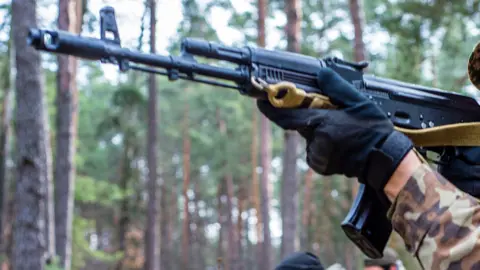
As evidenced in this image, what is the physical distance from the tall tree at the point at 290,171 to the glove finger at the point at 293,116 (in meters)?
10.2

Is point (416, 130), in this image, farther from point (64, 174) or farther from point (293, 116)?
point (64, 174)

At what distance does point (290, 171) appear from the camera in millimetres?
13031

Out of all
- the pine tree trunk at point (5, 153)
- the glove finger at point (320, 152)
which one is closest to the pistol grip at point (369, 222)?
the glove finger at point (320, 152)

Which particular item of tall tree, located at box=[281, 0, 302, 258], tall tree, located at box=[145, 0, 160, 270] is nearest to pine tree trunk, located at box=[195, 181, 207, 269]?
tall tree, located at box=[145, 0, 160, 270]

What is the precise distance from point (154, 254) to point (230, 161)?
43.2ft

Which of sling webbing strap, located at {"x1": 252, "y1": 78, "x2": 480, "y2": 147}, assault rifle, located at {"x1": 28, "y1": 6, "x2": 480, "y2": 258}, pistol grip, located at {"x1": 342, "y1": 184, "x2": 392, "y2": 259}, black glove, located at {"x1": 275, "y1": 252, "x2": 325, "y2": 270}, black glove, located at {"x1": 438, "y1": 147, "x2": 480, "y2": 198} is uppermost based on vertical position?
assault rifle, located at {"x1": 28, "y1": 6, "x2": 480, "y2": 258}

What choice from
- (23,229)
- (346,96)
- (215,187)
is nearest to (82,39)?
(346,96)

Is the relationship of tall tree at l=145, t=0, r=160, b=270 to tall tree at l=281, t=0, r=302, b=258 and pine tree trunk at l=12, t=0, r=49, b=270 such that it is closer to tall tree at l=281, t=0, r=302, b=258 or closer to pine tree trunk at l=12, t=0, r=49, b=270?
tall tree at l=281, t=0, r=302, b=258

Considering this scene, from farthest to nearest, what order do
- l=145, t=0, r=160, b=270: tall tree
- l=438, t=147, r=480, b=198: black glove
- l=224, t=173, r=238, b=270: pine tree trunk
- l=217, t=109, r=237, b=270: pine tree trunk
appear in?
l=224, t=173, r=238, b=270: pine tree trunk
l=217, t=109, r=237, b=270: pine tree trunk
l=145, t=0, r=160, b=270: tall tree
l=438, t=147, r=480, b=198: black glove

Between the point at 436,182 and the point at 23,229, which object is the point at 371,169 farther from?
the point at 23,229

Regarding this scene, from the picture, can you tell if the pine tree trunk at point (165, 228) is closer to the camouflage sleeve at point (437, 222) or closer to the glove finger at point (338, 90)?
the glove finger at point (338, 90)

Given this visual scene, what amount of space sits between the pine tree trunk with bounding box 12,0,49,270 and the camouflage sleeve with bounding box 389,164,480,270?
6668mm

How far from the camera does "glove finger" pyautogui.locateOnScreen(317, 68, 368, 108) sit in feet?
6.91

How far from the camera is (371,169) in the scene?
6.31 feet
